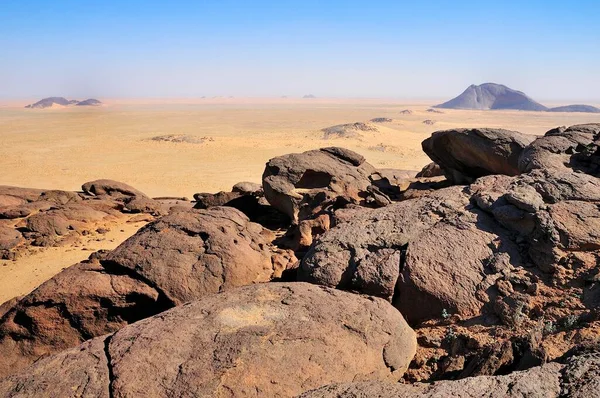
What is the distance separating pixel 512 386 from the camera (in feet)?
12.3

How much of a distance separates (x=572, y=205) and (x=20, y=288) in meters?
9.67

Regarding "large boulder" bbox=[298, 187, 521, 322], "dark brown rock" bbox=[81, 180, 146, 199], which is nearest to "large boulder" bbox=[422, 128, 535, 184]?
"large boulder" bbox=[298, 187, 521, 322]

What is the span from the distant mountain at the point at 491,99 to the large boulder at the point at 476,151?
9613cm

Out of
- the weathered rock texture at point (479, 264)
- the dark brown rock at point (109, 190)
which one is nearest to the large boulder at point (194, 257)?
the weathered rock texture at point (479, 264)

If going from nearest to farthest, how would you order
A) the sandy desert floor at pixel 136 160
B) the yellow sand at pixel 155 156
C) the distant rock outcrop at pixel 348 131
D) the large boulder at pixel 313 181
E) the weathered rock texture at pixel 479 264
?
1. the weathered rock texture at pixel 479 264
2. the sandy desert floor at pixel 136 160
3. the large boulder at pixel 313 181
4. the yellow sand at pixel 155 156
5. the distant rock outcrop at pixel 348 131

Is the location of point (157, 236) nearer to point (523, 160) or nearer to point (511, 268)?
point (511, 268)

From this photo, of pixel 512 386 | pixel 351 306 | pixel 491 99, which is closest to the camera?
pixel 512 386

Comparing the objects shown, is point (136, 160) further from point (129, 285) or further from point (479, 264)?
point (479, 264)

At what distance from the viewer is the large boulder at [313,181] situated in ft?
41.6

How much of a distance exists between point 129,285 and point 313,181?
7447 millimetres

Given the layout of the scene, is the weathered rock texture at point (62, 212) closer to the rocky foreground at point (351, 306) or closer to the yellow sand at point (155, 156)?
the yellow sand at point (155, 156)

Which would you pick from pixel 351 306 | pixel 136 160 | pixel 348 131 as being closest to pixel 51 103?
pixel 348 131

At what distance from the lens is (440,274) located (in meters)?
6.53

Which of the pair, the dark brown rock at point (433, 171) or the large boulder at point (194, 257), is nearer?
the large boulder at point (194, 257)
